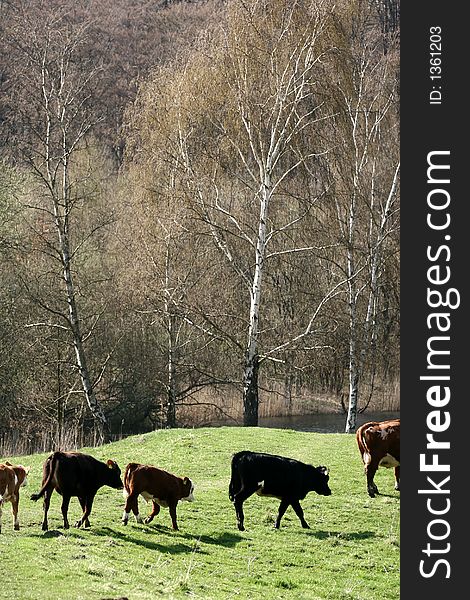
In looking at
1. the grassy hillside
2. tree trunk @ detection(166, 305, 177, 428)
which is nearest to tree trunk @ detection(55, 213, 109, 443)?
tree trunk @ detection(166, 305, 177, 428)

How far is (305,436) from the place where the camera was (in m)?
21.8

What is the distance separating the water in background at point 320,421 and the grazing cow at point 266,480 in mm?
18073

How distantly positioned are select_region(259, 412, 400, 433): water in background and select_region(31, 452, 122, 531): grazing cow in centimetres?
1960

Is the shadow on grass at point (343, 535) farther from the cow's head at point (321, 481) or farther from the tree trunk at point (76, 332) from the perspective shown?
the tree trunk at point (76, 332)

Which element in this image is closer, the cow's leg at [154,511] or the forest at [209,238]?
the cow's leg at [154,511]

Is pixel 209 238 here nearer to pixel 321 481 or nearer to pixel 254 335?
pixel 254 335

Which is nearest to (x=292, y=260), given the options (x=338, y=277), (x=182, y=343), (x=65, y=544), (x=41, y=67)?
(x=338, y=277)

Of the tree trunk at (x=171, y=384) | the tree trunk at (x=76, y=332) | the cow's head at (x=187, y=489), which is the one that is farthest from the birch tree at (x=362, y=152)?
the cow's head at (x=187, y=489)

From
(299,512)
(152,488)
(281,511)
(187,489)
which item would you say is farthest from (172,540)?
(299,512)

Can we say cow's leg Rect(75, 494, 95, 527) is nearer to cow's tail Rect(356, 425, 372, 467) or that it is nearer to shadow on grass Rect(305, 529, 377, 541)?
shadow on grass Rect(305, 529, 377, 541)

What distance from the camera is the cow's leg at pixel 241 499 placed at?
12648 millimetres

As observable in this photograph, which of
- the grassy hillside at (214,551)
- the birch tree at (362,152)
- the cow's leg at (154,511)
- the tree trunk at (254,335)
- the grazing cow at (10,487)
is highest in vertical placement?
the birch tree at (362,152)

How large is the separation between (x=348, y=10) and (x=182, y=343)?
12858 millimetres

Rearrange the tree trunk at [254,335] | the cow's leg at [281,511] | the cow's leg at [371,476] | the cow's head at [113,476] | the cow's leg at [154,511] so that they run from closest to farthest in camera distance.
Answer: the cow's head at [113,476] → the cow's leg at [154,511] → the cow's leg at [281,511] → the cow's leg at [371,476] → the tree trunk at [254,335]
